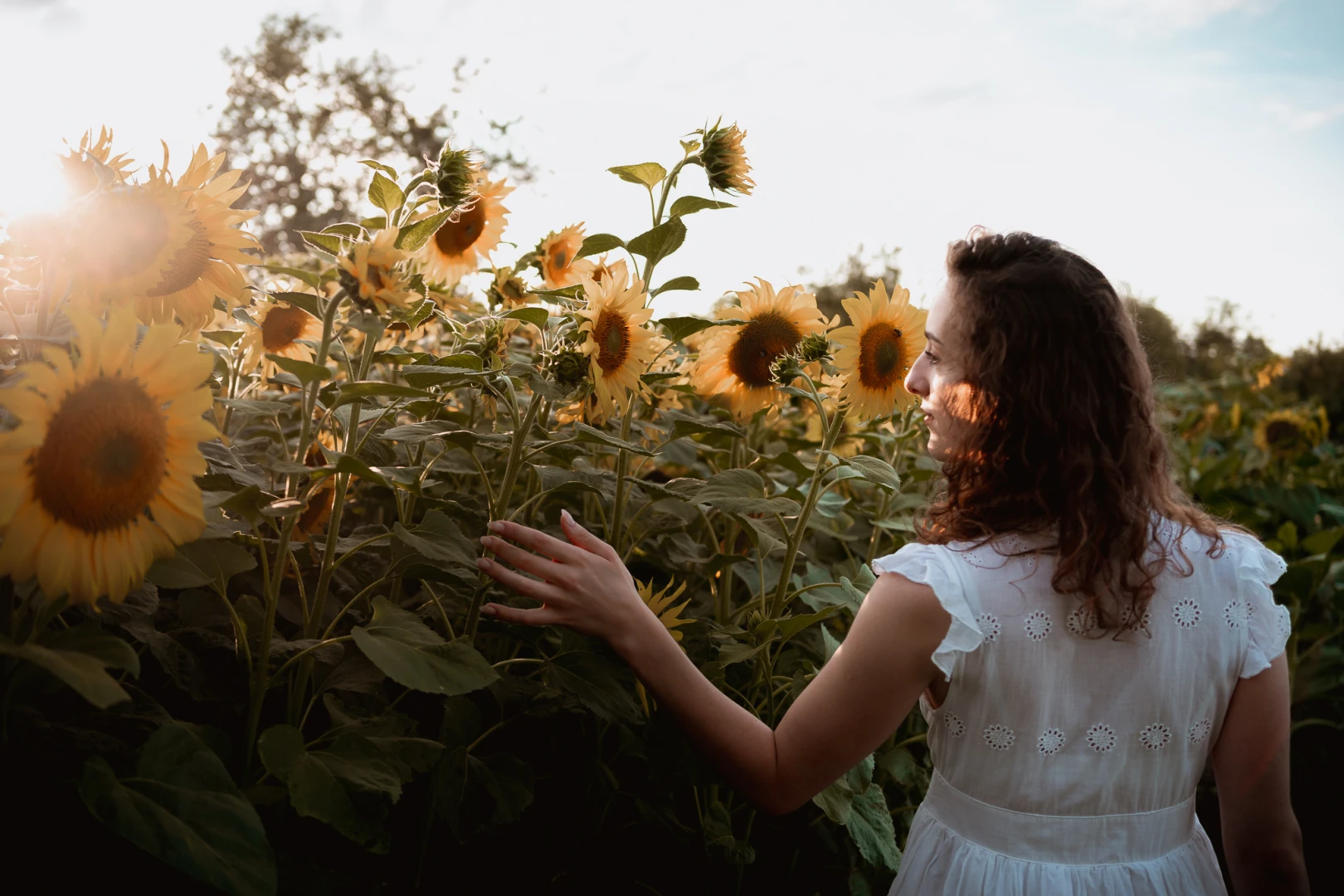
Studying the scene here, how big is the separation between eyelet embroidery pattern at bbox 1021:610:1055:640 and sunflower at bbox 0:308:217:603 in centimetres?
102

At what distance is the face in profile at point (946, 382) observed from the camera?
1504 millimetres

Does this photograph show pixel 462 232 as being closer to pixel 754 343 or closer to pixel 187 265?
pixel 754 343

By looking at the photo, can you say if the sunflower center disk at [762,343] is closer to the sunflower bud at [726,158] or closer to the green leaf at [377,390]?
the sunflower bud at [726,158]

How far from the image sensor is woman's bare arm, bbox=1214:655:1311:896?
1429 mm

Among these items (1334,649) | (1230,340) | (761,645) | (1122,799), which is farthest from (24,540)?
(1230,340)

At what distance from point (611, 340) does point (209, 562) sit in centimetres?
65

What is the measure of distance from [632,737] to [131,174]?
3.57 feet

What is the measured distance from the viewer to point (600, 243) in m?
1.65

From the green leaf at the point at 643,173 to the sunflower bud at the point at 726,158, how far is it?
9 cm

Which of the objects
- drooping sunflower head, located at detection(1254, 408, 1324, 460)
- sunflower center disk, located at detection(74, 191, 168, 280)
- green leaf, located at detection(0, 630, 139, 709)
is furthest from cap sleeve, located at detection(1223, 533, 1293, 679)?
drooping sunflower head, located at detection(1254, 408, 1324, 460)

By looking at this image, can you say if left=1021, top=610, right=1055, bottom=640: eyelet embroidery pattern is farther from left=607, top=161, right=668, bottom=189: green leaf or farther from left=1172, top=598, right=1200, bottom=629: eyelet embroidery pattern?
left=607, top=161, right=668, bottom=189: green leaf

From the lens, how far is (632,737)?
1647mm

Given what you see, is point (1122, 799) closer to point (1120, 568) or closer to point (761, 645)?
point (1120, 568)

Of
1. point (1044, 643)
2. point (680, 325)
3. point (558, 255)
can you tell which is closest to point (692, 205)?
point (680, 325)
